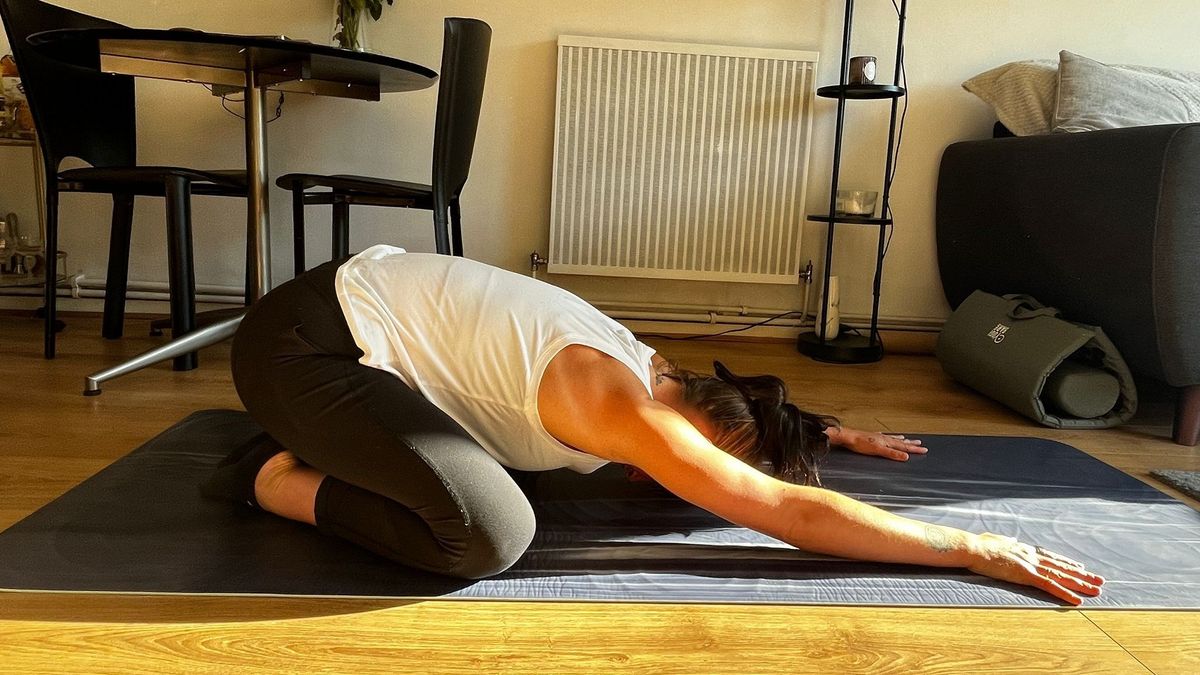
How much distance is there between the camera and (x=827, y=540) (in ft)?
3.90

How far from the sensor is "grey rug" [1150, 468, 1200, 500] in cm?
173

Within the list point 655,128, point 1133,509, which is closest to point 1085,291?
point 1133,509

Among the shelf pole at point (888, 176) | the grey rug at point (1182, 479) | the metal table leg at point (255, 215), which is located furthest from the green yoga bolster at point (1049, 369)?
the metal table leg at point (255, 215)

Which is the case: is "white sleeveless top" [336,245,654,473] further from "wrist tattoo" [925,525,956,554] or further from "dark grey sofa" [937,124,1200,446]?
"dark grey sofa" [937,124,1200,446]

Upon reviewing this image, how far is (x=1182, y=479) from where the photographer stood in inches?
70.3

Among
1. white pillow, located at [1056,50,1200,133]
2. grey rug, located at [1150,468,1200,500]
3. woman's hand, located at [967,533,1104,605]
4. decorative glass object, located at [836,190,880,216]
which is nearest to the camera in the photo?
woman's hand, located at [967,533,1104,605]

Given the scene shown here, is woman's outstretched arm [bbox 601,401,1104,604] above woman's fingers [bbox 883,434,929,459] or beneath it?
above

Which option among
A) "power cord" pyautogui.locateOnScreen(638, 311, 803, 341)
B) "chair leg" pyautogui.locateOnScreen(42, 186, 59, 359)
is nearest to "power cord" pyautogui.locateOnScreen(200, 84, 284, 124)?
"chair leg" pyautogui.locateOnScreen(42, 186, 59, 359)

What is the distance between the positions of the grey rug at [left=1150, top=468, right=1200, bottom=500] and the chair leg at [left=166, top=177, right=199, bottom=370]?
2.21 metres

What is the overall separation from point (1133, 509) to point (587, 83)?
2.10 meters

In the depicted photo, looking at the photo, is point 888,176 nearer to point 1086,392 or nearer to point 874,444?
point 1086,392

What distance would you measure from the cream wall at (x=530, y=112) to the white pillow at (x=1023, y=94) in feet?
0.84

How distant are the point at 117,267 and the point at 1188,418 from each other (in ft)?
9.50

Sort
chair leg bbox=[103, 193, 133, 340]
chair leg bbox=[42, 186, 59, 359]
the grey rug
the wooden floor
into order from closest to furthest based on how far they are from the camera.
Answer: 1. the wooden floor
2. the grey rug
3. chair leg bbox=[42, 186, 59, 359]
4. chair leg bbox=[103, 193, 133, 340]
